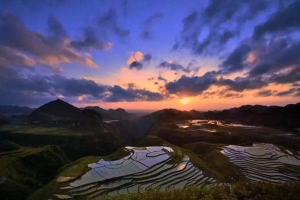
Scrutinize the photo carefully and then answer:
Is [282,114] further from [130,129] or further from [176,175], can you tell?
[176,175]

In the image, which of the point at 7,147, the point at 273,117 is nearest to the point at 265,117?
the point at 273,117

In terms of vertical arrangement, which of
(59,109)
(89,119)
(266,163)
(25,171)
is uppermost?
(59,109)

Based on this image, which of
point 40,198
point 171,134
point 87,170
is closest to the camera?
point 40,198

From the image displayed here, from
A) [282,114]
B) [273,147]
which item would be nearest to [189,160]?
[273,147]

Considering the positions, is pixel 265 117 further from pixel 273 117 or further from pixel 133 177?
pixel 133 177

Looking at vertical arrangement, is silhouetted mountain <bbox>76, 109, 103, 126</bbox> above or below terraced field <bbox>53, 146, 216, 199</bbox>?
above

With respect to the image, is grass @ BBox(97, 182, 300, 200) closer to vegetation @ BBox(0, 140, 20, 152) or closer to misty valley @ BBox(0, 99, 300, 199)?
misty valley @ BBox(0, 99, 300, 199)

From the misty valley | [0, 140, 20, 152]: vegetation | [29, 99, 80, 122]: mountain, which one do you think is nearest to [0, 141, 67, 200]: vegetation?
the misty valley
